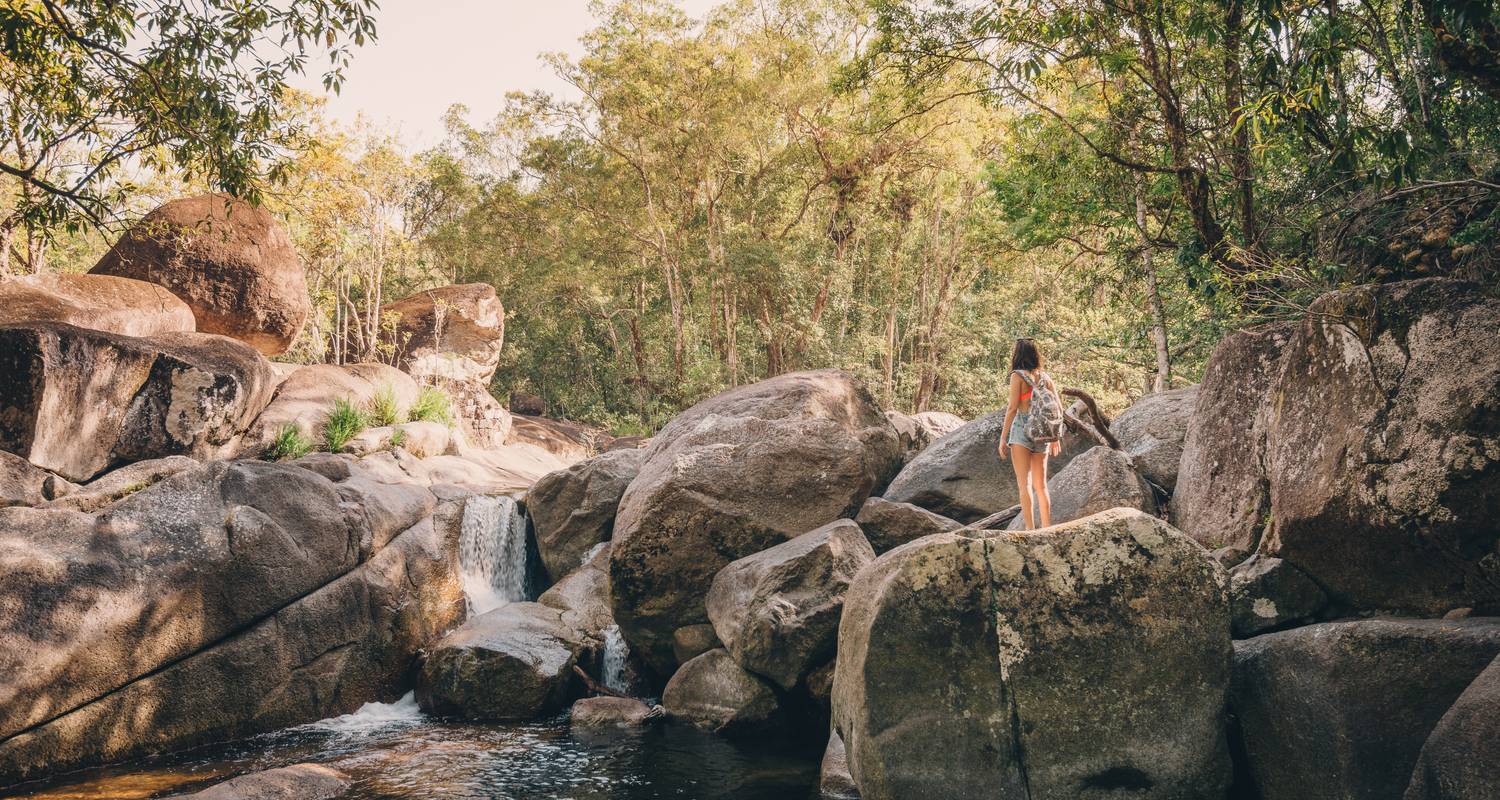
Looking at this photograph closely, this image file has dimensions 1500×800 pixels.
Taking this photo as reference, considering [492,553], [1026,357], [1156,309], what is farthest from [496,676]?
[1156,309]

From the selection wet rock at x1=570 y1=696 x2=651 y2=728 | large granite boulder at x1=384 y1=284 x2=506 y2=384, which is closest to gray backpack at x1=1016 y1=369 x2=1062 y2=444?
wet rock at x1=570 y1=696 x2=651 y2=728

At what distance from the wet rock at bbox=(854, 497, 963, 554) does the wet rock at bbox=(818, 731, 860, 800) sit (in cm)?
288

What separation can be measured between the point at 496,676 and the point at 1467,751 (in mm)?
8521

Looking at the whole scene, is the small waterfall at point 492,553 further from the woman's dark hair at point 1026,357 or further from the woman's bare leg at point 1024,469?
the woman's dark hair at point 1026,357

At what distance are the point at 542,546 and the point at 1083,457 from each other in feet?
26.8

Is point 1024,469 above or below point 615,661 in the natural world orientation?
above

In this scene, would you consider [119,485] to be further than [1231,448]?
Yes

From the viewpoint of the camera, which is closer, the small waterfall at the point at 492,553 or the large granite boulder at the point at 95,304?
the large granite boulder at the point at 95,304

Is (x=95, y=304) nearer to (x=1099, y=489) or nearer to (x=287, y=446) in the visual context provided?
(x=287, y=446)

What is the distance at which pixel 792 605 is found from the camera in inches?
318

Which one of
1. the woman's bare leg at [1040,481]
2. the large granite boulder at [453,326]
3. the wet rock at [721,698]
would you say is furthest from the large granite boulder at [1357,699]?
the large granite boulder at [453,326]

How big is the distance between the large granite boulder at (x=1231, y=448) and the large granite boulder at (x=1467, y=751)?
260cm

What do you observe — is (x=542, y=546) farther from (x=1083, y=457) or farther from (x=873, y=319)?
(x=873, y=319)

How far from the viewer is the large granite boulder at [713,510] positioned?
9562 mm
